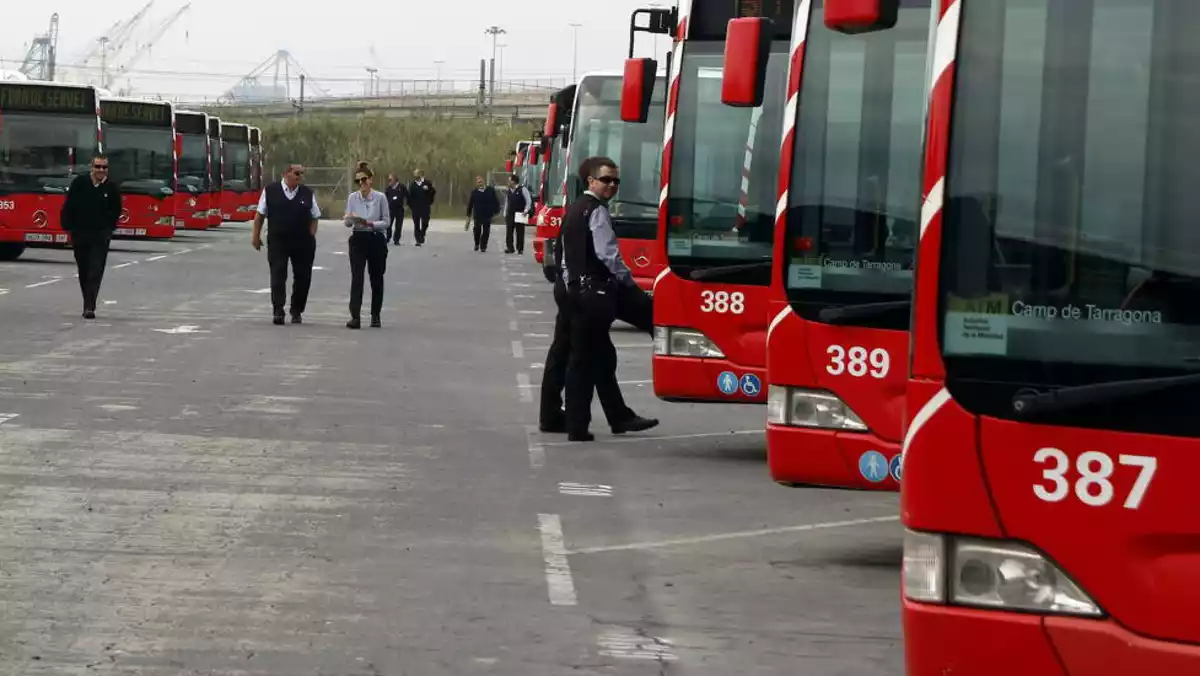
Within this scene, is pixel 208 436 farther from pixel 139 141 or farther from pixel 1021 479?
pixel 139 141

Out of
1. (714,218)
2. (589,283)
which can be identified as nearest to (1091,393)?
(714,218)

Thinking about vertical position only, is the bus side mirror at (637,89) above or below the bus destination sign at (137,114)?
above

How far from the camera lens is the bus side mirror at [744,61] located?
9.51 metres

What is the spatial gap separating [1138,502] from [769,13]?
9.51 m

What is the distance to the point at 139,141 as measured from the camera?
49.4 m

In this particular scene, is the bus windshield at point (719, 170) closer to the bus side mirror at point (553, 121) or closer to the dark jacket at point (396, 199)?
the bus side mirror at point (553, 121)

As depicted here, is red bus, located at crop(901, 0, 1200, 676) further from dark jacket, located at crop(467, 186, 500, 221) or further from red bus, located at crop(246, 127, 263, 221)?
red bus, located at crop(246, 127, 263, 221)

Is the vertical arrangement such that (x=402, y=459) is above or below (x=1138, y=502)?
below

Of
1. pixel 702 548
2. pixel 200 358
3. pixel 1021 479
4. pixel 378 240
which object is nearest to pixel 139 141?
pixel 378 240

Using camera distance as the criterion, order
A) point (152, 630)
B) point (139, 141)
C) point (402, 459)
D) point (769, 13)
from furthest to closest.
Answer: point (139, 141) < point (769, 13) < point (402, 459) < point (152, 630)

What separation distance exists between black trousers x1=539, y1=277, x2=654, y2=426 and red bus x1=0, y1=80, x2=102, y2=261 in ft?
85.3

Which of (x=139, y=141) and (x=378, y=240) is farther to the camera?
(x=139, y=141)

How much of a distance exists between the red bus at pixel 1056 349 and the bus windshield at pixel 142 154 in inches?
1745

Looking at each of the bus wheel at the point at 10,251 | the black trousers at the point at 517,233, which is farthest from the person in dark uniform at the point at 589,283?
the black trousers at the point at 517,233
